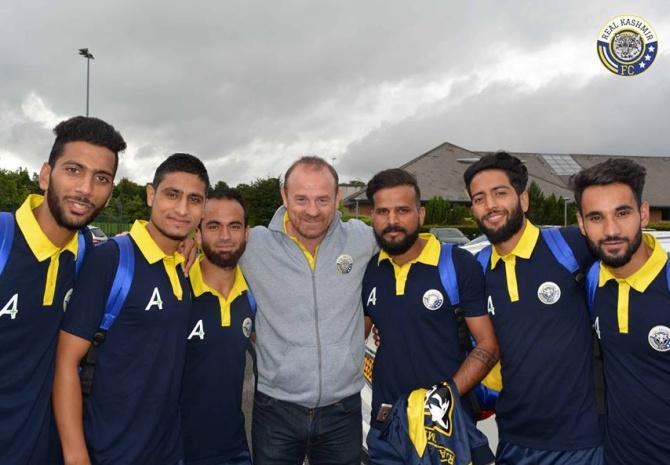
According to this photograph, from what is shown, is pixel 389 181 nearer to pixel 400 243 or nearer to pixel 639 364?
pixel 400 243

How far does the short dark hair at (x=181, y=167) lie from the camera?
3.12 metres

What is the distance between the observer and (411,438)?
2.97 meters

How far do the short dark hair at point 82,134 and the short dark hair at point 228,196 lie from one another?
78 cm

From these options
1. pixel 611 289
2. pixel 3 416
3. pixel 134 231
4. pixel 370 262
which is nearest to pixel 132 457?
pixel 3 416

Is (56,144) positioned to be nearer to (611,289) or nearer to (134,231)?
(134,231)

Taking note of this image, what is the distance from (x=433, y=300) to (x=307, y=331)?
79 cm

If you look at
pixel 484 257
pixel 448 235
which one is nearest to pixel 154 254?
pixel 484 257

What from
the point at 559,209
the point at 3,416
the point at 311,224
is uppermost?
the point at 559,209

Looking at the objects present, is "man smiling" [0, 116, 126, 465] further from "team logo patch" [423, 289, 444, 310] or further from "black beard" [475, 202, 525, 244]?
"black beard" [475, 202, 525, 244]

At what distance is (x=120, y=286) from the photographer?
2689 mm

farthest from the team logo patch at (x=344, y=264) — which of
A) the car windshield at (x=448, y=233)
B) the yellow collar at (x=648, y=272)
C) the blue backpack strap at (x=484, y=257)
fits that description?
the car windshield at (x=448, y=233)

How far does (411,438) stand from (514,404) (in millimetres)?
632

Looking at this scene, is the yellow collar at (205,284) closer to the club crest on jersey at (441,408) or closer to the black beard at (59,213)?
the black beard at (59,213)

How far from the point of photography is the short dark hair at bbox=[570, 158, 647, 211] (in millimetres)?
2928
